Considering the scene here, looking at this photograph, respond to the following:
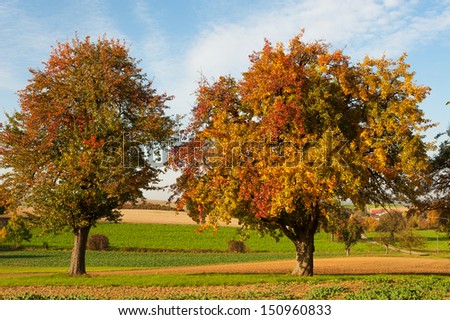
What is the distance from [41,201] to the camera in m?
33.4

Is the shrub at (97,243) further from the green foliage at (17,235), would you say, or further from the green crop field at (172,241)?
the green foliage at (17,235)

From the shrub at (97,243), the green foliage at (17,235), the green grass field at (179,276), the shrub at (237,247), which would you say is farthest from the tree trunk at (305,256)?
the green foliage at (17,235)

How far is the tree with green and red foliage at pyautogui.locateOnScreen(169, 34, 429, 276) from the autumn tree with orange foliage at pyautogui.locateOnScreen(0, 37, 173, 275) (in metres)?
3.63

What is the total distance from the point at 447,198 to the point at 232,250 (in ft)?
151

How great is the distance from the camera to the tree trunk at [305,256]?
111ft

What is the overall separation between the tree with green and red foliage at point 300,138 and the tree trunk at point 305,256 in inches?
93.8

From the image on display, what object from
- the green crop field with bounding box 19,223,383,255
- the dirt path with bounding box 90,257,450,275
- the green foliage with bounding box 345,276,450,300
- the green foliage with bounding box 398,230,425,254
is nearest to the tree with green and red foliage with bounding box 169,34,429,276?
the green foliage with bounding box 345,276,450,300

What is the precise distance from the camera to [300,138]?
96.7 feet

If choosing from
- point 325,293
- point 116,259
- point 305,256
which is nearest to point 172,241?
point 116,259

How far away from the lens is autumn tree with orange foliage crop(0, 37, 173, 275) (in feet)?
108

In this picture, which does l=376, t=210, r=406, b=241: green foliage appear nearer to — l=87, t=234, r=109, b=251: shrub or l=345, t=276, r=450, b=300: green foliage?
l=87, t=234, r=109, b=251: shrub

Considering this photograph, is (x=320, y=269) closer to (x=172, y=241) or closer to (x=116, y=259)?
(x=116, y=259)

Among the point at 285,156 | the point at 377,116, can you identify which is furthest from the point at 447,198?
the point at 285,156

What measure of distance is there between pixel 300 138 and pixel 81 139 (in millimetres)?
14462
